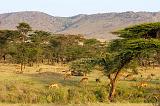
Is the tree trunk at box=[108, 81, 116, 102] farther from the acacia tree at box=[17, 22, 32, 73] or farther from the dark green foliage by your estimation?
the acacia tree at box=[17, 22, 32, 73]

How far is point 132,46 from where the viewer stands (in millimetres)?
26359

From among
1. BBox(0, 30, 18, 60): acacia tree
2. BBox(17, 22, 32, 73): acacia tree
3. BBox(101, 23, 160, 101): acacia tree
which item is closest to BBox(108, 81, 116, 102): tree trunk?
BBox(101, 23, 160, 101): acacia tree

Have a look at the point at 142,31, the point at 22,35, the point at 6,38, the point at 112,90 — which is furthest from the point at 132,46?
the point at 22,35

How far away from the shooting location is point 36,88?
24312 mm

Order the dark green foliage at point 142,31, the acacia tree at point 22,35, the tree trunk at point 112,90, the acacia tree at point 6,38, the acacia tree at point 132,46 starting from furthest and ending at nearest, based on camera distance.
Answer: the acacia tree at point 6,38 → the acacia tree at point 22,35 → the dark green foliage at point 142,31 → the acacia tree at point 132,46 → the tree trunk at point 112,90

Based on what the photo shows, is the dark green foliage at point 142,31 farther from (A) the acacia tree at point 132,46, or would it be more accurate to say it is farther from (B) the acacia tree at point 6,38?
(B) the acacia tree at point 6,38

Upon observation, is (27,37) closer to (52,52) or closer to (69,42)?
(52,52)

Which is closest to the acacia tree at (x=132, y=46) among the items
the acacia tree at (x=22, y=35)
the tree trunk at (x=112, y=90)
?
the tree trunk at (x=112, y=90)

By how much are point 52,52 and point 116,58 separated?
4054 centimetres

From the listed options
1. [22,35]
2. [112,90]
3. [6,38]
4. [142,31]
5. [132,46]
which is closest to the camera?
[112,90]

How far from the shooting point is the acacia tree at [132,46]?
86.3ft

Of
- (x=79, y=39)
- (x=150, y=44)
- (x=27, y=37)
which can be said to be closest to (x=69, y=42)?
(x=79, y=39)

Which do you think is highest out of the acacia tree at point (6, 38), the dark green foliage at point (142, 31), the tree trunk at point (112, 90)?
the dark green foliage at point (142, 31)

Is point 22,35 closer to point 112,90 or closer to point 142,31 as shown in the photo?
point 142,31
